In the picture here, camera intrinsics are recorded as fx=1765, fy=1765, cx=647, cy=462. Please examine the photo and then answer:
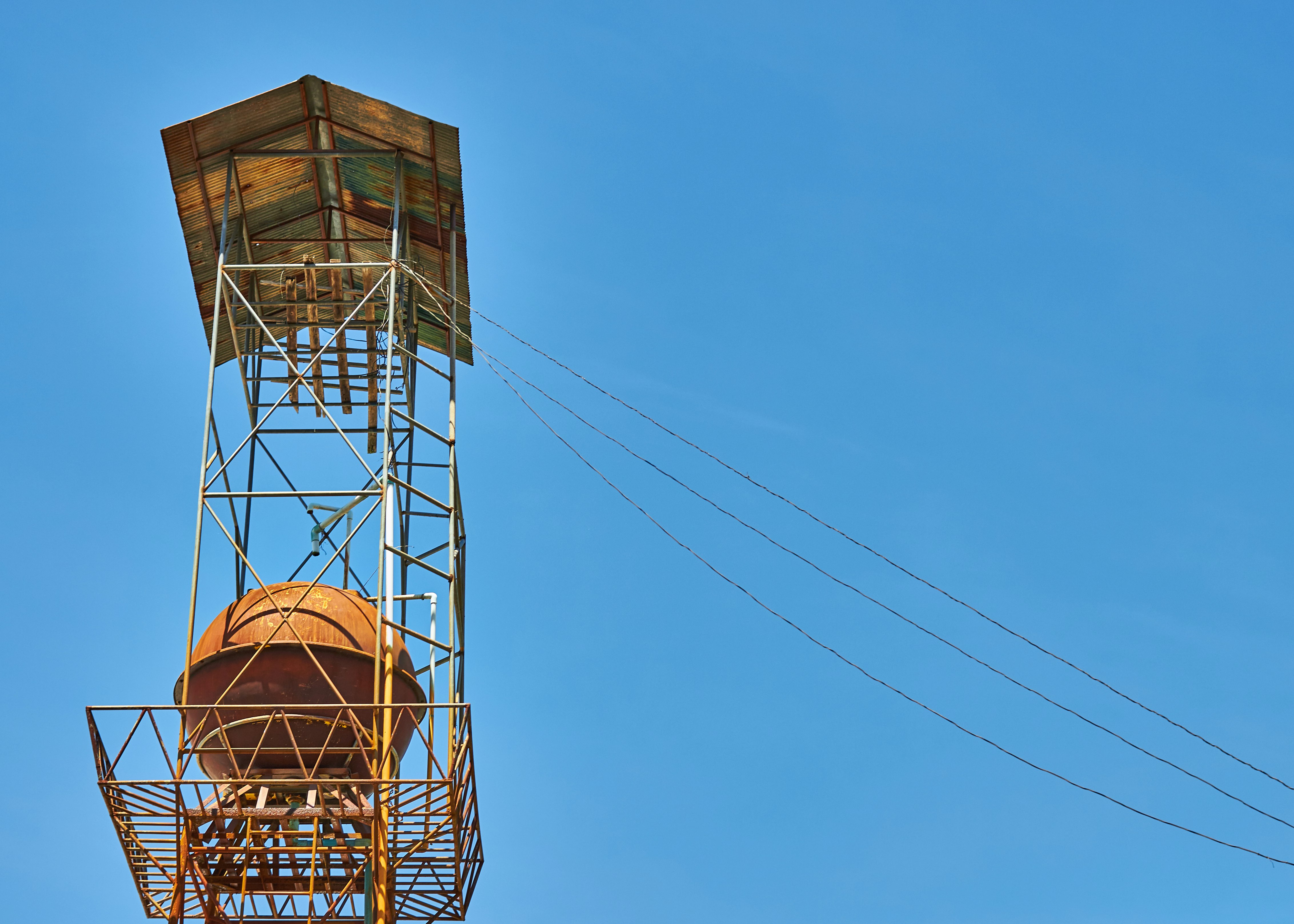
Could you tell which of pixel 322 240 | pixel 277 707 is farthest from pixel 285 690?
pixel 322 240

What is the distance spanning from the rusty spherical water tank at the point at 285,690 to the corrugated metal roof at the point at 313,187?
5452mm

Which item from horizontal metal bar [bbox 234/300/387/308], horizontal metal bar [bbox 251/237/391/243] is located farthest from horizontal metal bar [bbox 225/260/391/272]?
horizontal metal bar [bbox 251/237/391/243]

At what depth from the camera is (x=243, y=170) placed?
29.0m

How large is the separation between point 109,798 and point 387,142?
11337 mm

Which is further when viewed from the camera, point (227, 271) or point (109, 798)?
point (227, 271)

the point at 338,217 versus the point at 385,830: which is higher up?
the point at 338,217

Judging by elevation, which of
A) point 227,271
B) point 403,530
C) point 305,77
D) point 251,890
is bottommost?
point 251,890

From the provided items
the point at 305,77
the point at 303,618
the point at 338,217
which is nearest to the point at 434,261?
the point at 338,217

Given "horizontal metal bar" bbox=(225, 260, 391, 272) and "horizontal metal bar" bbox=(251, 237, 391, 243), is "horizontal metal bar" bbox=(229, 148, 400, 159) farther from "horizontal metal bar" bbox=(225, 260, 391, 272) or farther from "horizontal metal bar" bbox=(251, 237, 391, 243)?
"horizontal metal bar" bbox=(251, 237, 391, 243)

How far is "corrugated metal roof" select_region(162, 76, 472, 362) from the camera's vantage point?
28172mm

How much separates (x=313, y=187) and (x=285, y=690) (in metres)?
9.76

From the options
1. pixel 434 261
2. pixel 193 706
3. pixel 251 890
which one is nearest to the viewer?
pixel 193 706

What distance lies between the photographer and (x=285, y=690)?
24250mm

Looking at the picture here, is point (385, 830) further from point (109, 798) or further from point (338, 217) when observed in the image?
point (338, 217)
